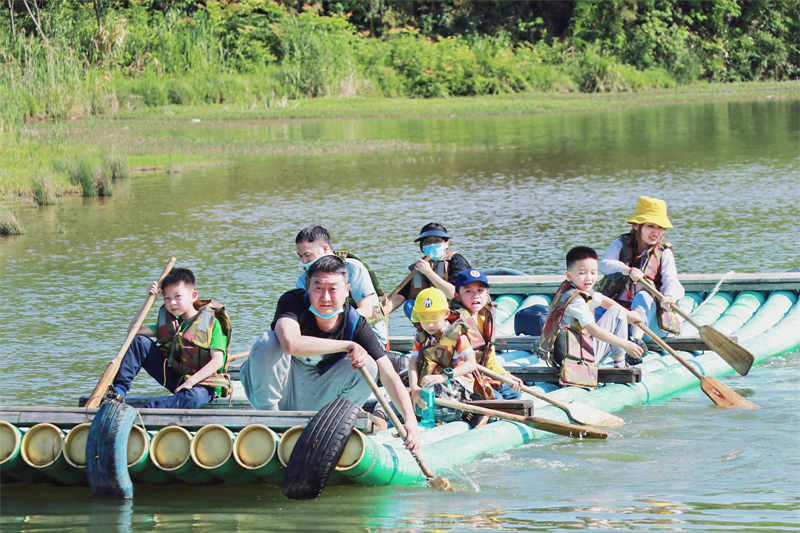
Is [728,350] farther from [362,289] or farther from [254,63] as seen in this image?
[254,63]

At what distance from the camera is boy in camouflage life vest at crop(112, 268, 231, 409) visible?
749cm

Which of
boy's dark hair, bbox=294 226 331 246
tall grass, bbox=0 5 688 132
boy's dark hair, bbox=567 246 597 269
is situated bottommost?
boy's dark hair, bbox=567 246 597 269

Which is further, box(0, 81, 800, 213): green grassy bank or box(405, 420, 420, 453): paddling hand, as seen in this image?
box(0, 81, 800, 213): green grassy bank

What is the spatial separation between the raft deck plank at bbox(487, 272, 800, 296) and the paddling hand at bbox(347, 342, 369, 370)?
4.68 metres

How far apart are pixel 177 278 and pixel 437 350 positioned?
151cm

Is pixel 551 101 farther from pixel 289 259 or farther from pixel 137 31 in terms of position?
pixel 289 259

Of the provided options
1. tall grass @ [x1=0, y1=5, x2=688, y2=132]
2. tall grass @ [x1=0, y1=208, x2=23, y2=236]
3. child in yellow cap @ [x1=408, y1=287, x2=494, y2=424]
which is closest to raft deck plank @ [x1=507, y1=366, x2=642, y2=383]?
child in yellow cap @ [x1=408, y1=287, x2=494, y2=424]

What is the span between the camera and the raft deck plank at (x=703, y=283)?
11.1 meters

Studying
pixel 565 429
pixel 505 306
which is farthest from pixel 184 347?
pixel 505 306

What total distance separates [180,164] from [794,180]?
10.0 meters

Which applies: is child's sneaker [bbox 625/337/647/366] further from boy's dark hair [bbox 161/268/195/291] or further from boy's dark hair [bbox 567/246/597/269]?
boy's dark hair [bbox 161/268/195/291]

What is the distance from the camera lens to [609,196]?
19.1m

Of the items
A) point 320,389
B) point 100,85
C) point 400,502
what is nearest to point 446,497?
point 400,502

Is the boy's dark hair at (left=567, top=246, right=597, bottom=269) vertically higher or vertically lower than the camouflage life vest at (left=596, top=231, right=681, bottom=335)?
higher
